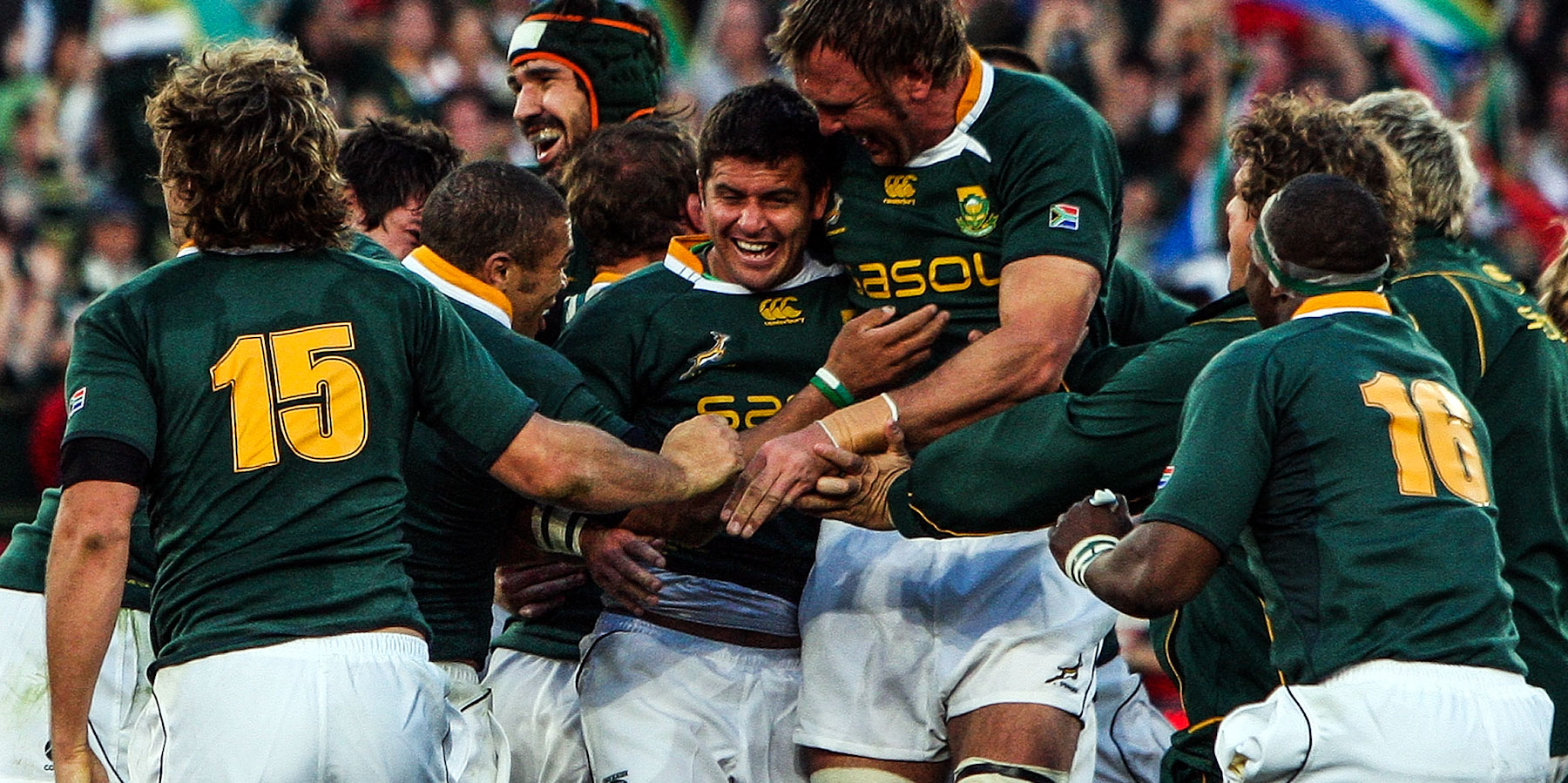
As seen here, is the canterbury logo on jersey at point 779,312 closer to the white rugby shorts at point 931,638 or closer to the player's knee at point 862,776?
the white rugby shorts at point 931,638

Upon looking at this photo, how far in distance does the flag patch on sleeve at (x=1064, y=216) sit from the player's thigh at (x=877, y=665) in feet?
3.21

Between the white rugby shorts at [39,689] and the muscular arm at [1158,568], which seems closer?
the muscular arm at [1158,568]

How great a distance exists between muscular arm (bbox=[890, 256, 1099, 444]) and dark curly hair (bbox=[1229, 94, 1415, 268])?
0.51 m

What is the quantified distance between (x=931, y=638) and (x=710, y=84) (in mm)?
8461

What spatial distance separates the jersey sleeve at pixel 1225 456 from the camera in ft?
12.8

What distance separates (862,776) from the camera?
512 cm

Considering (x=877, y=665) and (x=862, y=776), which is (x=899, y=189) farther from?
(x=862, y=776)

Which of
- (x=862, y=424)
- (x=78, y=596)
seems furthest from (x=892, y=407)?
(x=78, y=596)

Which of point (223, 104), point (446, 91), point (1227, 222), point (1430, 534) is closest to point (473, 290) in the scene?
point (223, 104)

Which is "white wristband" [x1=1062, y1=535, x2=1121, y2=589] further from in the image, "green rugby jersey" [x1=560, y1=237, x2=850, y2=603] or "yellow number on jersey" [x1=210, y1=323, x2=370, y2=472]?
"yellow number on jersey" [x1=210, y1=323, x2=370, y2=472]

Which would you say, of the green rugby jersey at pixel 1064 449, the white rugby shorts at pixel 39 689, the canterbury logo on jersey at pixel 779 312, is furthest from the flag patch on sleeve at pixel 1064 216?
the white rugby shorts at pixel 39 689

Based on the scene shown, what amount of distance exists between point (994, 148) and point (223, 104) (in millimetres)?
2057

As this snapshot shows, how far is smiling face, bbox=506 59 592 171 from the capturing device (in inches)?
273

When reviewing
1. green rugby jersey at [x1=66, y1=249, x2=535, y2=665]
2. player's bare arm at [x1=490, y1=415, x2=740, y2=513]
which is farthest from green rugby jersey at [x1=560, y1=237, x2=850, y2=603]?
green rugby jersey at [x1=66, y1=249, x2=535, y2=665]
